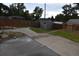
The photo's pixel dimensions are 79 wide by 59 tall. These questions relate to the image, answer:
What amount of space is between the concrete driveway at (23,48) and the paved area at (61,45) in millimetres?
62

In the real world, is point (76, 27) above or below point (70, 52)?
above

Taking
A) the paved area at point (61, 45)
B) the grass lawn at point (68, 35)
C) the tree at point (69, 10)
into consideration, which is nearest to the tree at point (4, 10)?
the paved area at point (61, 45)

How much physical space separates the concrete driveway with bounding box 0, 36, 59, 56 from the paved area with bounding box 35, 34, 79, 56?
62 mm

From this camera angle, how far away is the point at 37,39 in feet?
11.2

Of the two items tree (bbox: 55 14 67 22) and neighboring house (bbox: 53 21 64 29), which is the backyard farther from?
tree (bbox: 55 14 67 22)

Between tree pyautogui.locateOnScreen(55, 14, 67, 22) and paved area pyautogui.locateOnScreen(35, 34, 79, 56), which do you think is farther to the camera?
tree pyautogui.locateOnScreen(55, 14, 67, 22)

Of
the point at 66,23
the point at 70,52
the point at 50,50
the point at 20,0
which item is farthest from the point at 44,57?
the point at 20,0

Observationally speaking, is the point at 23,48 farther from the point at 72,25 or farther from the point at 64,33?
the point at 72,25

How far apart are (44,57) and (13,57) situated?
0.42m

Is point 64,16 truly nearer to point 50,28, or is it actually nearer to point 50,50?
point 50,28

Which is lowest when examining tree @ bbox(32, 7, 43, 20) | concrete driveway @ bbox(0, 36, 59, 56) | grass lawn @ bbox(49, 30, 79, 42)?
concrete driveway @ bbox(0, 36, 59, 56)

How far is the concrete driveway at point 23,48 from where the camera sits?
332 centimetres

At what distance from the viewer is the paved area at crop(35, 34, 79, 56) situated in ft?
10.8

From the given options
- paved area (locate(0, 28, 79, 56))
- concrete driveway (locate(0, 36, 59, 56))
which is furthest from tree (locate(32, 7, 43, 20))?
concrete driveway (locate(0, 36, 59, 56))
